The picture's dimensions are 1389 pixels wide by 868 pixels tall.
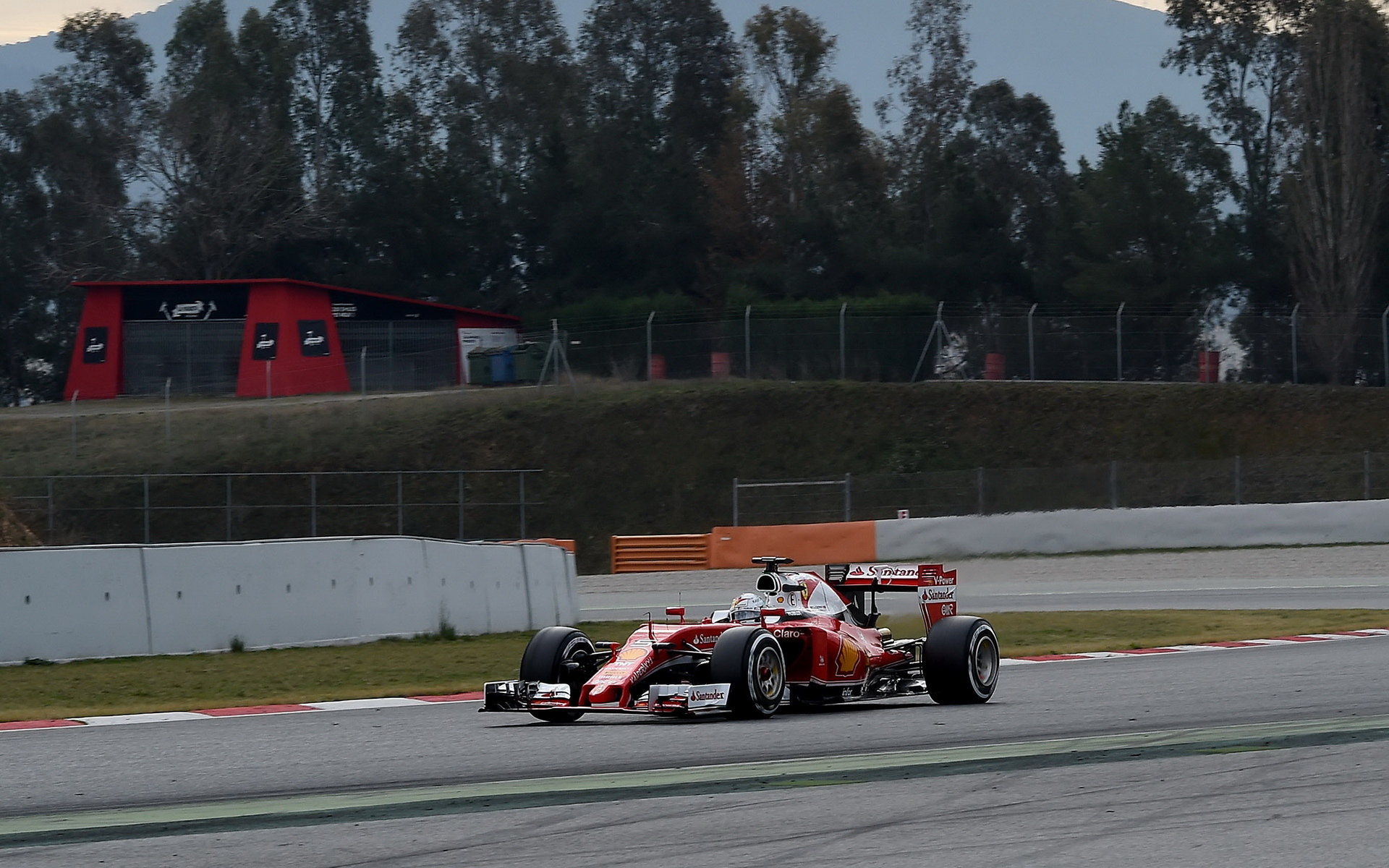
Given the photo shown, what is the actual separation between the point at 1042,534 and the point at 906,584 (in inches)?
859

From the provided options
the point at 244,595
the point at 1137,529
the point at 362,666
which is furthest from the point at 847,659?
the point at 1137,529

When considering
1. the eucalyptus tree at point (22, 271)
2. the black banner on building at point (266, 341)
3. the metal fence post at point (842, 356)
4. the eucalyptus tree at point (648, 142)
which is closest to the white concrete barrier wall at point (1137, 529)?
the metal fence post at point (842, 356)

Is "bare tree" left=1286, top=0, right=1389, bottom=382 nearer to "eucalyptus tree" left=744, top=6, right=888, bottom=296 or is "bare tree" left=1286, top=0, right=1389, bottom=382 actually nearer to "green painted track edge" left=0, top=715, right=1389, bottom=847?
"eucalyptus tree" left=744, top=6, right=888, bottom=296

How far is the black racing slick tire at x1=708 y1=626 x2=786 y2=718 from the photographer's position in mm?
10703

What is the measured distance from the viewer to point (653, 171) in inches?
2621

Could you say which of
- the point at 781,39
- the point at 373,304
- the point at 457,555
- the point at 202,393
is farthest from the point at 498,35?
the point at 457,555

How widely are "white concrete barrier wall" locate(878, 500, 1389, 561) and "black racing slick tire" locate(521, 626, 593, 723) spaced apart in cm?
2251

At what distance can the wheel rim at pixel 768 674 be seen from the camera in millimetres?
10844

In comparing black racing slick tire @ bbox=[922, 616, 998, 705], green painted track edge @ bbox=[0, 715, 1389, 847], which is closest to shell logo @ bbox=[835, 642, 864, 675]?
black racing slick tire @ bbox=[922, 616, 998, 705]

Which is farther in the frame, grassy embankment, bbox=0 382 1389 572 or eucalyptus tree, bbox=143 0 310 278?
eucalyptus tree, bbox=143 0 310 278

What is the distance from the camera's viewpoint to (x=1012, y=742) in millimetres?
9367

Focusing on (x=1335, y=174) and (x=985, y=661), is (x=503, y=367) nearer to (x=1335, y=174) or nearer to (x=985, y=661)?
(x=1335, y=174)

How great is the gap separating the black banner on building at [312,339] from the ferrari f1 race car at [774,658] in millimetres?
42676

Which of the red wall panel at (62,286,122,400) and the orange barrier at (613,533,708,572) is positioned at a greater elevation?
the red wall panel at (62,286,122,400)
